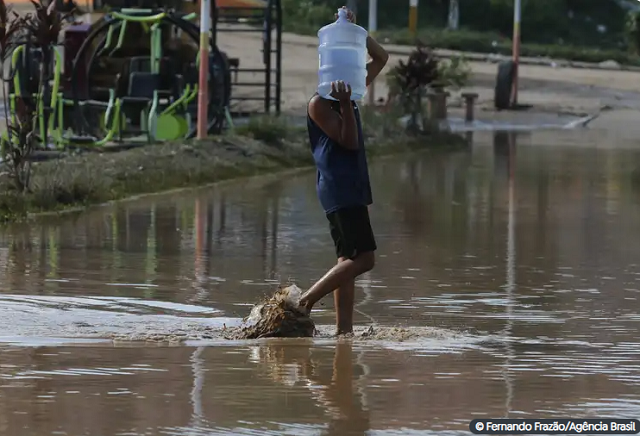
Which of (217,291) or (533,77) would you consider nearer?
(217,291)

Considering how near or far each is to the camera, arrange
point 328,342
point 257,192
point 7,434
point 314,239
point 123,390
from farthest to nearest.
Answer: point 257,192 < point 314,239 < point 328,342 < point 123,390 < point 7,434

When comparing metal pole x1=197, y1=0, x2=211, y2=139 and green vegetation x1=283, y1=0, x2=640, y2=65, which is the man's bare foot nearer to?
metal pole x1=197, y1=0, x2=211, y2=139

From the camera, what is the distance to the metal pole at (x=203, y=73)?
21.7 metres

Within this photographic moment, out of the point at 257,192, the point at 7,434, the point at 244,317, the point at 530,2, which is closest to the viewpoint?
the point at 7,434

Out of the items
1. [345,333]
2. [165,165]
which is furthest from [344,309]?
[165,165]

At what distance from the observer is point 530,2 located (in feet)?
249

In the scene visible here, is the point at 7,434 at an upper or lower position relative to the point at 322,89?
lower

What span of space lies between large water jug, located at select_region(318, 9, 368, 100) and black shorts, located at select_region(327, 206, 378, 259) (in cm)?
70

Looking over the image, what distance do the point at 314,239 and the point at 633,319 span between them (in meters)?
4.90

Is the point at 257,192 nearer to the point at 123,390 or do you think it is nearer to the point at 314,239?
the point at 314,239

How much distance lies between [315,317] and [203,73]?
39.5 ft

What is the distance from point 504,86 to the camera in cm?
3900

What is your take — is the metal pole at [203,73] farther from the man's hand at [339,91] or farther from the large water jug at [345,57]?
the man's hand at [339,91]

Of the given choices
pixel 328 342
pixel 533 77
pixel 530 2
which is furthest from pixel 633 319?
pixel 530 2
